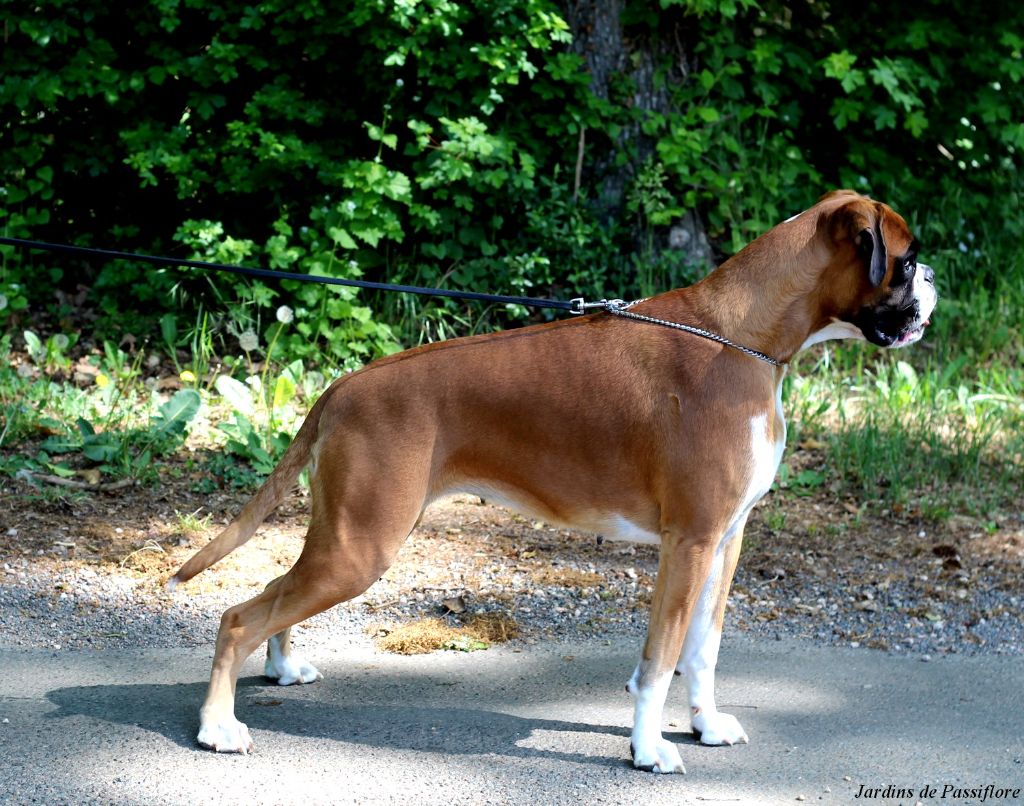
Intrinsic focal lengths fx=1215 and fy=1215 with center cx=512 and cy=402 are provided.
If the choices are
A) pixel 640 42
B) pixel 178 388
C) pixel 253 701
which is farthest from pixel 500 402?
pixel 640 42

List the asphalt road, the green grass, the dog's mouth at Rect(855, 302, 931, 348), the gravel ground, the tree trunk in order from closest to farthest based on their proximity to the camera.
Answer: the asphalt road
the dog's mouth at Rect(855, 302, 931, 348)
the gravel ground
the green grass
the tree trunk

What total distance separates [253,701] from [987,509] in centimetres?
420

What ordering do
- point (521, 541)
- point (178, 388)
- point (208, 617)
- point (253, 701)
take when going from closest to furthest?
point (253, 701) < point (208, 617) < point (521, 541) < point (178, 388)

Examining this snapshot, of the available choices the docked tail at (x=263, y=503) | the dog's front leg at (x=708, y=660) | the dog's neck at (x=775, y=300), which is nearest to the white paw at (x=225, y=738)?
the docked tail at (x=263, y=503)

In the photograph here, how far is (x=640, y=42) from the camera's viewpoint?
8.92m

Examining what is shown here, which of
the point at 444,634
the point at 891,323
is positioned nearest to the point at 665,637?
the point at 891,323

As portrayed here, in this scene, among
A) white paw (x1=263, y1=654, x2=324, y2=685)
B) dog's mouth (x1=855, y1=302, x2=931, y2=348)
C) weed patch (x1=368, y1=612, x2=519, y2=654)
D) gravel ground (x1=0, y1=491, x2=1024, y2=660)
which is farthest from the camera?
gravel ground (x1=0, y1=491, x2=1024, y2=660)

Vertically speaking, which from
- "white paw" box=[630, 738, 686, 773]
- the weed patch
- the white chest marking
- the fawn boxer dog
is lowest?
the weed patch

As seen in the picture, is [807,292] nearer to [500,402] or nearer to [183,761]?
[500,402]

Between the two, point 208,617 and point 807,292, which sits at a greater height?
point 807,292

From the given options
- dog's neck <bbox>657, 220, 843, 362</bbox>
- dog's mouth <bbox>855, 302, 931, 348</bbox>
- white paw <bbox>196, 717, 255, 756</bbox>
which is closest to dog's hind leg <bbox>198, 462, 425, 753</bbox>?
white paw <bbox>196, 717, 255, 756</bbox>

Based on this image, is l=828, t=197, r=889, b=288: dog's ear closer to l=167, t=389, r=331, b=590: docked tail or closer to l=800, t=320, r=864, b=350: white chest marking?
l=800, t=320, r=864, b=350: white chest marking

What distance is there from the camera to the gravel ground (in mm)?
5188

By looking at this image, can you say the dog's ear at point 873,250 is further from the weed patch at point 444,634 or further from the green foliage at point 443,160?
the green foliage at point 443,160
